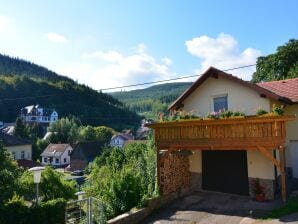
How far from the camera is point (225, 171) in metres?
16.9

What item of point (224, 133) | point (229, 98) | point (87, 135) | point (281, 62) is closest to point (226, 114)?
point (224, 133)

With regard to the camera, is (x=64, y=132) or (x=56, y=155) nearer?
(x=56, y=155)

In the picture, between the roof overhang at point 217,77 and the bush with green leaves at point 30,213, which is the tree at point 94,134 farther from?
the bush with green leaves at point 30,213

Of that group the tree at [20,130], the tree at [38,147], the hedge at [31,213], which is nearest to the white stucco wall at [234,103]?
the hedge at [31,213]

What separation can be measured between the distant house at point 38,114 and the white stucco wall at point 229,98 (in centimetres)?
12936

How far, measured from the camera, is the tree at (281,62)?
33938mm

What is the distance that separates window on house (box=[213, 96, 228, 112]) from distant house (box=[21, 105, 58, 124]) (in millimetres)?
130188

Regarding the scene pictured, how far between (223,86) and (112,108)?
139 meters

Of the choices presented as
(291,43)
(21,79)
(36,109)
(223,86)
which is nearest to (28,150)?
(291,43)

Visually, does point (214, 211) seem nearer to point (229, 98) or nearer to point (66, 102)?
point (229, 98)

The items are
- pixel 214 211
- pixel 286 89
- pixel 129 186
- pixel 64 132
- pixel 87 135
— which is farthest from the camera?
pixel 64 132

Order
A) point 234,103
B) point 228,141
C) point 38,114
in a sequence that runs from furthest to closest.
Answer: point 38,114 < point 234,103 < point 228,141

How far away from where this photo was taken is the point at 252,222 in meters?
12.1

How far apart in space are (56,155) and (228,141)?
69.1m
